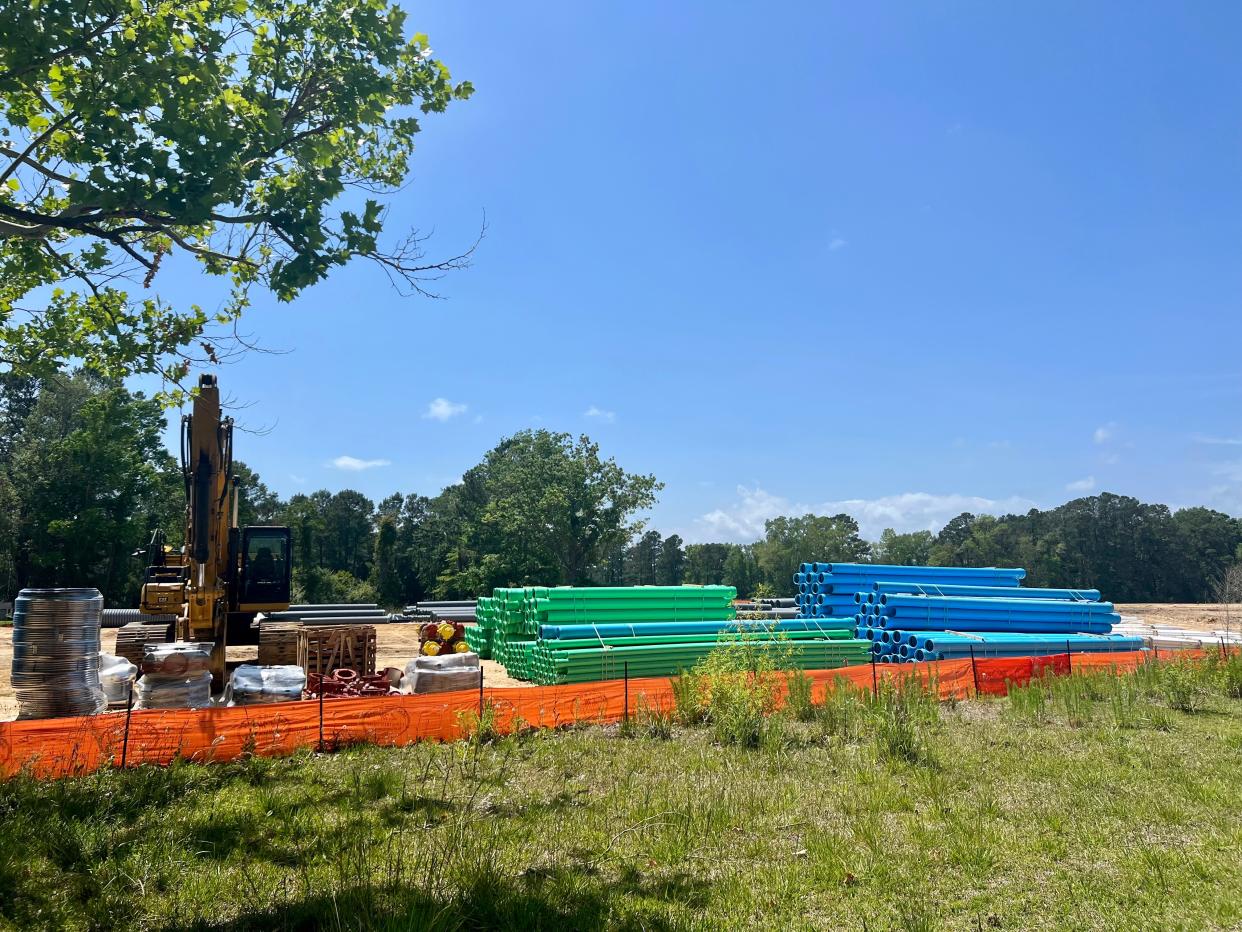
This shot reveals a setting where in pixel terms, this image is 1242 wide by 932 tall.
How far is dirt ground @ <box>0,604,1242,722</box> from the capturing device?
17.8m

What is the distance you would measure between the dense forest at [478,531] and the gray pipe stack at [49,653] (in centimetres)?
992

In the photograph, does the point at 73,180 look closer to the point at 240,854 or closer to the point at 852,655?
the point at 240,854

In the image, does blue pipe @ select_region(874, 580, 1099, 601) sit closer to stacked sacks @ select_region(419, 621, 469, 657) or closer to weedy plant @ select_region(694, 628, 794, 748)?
weedy plant @ select_region(694, 628, 794, 748)

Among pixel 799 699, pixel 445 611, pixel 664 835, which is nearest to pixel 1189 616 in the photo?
pixel 445 611

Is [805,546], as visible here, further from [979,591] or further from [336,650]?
[336,650]

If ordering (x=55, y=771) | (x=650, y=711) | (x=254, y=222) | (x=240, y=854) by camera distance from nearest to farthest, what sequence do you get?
1. (x=240, y=854)
2. (x=254, y=222)
3. (x=55, y=771)
4. (x=650, y=711)

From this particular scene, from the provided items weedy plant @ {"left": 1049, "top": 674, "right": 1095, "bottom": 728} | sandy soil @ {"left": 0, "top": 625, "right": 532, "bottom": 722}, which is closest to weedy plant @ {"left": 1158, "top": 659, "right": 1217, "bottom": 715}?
weedy plant @ {"left": 1049, "top": 674, "right": 1095, "bottom": 728}

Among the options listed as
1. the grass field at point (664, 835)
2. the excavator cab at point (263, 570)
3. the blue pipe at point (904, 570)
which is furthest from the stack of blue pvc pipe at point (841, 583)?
the excavator cab at point (263, 570)

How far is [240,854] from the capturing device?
6121mm

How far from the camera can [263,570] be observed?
48.0 ft

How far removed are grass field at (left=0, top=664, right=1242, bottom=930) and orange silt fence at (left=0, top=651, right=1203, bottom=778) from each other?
1.74 feet

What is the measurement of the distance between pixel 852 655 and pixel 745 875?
51.0 feet

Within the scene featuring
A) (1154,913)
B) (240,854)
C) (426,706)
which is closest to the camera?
(1154,913)

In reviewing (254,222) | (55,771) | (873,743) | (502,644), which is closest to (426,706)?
(55,771)
